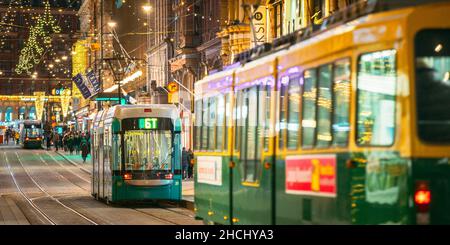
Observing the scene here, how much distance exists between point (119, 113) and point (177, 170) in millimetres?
2311

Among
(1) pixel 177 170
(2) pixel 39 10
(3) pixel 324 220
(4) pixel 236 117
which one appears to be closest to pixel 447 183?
(3) pixel 324 220

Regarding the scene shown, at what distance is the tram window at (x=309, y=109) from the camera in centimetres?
1341

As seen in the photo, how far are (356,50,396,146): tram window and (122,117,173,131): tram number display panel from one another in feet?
64.2

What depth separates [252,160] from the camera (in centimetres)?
1627

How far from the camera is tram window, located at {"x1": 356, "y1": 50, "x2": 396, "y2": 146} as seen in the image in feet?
37.2

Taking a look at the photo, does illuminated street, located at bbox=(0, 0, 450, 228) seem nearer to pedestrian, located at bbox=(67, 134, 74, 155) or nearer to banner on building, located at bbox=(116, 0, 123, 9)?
pedestrian, located at bbox=(67, 134, 74, 155)

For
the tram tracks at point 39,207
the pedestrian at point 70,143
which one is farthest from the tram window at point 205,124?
the pedestrian at point 70,143

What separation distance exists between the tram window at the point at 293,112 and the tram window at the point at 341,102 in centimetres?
147

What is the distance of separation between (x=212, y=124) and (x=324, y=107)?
21.4ft

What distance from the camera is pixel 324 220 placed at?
12.8 m

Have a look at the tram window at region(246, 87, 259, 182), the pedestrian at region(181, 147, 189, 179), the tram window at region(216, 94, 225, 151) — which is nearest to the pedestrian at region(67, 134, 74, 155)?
the pedestrian at region(181, 147, 189, 179)

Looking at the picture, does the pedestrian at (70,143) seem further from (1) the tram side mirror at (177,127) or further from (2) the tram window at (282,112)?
(2) the tram window at (282,112)

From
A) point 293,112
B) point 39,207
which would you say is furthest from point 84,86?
point 293,112

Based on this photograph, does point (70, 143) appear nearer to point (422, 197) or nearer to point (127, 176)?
point (127, 176)
